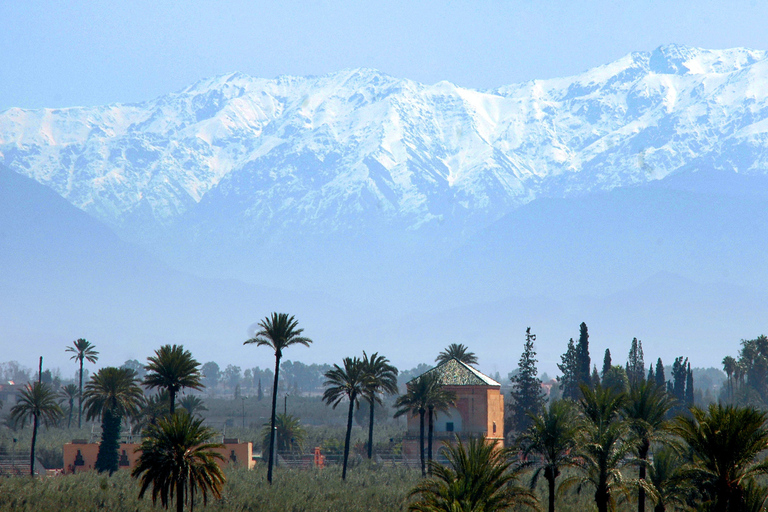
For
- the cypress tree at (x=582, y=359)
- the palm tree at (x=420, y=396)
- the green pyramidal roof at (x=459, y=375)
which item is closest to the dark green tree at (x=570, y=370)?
the cypress tree at (x=582, y=359)

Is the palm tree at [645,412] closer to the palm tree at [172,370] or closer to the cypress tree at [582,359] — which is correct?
the palm tree at [172,370]

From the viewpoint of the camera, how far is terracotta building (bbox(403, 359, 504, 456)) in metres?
98.8

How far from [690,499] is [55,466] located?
7191cm

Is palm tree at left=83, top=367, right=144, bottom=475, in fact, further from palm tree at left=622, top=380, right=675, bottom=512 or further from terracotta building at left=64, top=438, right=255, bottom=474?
palm tree at left=622, top=380, right=675, bottom=512

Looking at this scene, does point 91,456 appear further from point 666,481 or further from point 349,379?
point 666,481

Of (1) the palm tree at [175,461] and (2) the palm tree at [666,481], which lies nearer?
(1) the palm tree at [175,461]

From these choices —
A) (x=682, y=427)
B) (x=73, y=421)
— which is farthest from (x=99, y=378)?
(x=73, y=421)

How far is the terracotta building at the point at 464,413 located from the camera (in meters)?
98.8

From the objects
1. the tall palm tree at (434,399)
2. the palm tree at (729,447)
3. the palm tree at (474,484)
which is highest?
the tall palm tree at (434,399)

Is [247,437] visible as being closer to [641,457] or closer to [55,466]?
[55,466]

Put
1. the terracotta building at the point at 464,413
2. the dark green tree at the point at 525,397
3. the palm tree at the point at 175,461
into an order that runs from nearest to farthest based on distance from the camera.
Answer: the palm tree at the point at 175,461
the terracotta building at the point at 464,413
the dark green tree at the point at 525,397

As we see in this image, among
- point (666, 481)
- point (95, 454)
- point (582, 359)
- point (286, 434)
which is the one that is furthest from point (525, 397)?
point (666, 481)

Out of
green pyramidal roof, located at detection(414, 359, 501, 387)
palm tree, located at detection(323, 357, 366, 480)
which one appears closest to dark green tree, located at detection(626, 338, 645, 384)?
green pyramidal roof, located at detection(414, 359, 501, 387)

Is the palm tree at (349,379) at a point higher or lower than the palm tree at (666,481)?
higher
